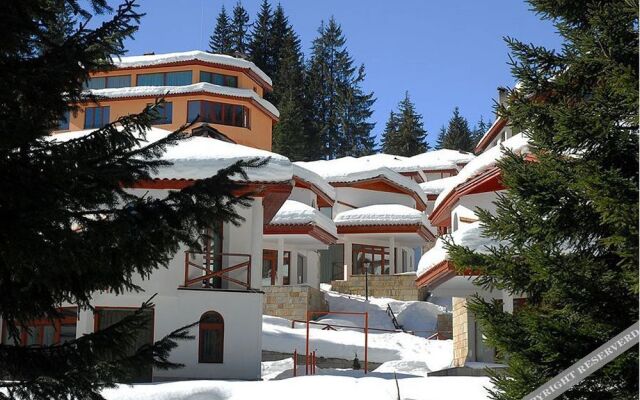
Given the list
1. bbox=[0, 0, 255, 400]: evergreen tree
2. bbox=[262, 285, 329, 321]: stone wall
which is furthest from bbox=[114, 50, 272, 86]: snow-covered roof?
bbox=[0, 0, 255, 400]: evergreen tree

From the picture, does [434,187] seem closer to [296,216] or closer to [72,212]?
[296,216]

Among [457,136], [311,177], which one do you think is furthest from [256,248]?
[457,136]

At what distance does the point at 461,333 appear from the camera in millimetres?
24391

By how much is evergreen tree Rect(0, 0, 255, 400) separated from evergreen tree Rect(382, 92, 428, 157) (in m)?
78.1

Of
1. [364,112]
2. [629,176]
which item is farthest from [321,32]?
[629,176]

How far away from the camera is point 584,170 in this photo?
909cm

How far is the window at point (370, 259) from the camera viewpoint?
46156 millimetres

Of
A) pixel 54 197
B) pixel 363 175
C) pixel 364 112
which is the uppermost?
pixel 364 112

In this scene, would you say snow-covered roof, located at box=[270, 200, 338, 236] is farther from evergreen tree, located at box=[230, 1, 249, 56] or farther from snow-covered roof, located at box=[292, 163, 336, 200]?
evergreen tree, located at box=[230, 1, 249, 56]

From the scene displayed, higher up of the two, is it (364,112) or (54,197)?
(364,112)

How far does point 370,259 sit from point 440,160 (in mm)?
24014

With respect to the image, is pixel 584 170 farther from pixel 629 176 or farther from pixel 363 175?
pixel 363 175

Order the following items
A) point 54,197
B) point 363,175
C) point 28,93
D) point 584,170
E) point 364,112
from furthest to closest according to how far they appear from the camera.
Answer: point 364,112 < point 363,175 < point 584,170 < point 28,93 < point 54,197

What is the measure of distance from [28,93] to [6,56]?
0.42m
